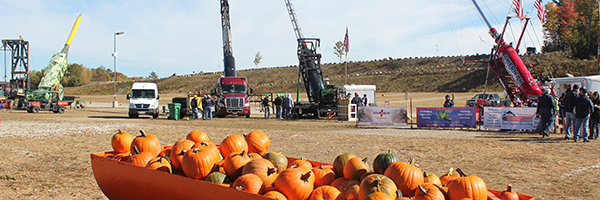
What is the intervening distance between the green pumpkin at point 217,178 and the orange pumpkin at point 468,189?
2254 mm

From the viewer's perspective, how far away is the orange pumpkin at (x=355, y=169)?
12.9 feet

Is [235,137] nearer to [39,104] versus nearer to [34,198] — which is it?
[34,198]

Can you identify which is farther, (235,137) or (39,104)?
(39,104)

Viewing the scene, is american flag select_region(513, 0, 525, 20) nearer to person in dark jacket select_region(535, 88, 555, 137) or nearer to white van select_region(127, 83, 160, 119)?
person in dark jacket select_region(535, 88, 555, 137)

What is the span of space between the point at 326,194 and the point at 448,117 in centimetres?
1448

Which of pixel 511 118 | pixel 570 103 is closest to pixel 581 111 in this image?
pixel 570 103

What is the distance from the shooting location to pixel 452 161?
29.0 feet

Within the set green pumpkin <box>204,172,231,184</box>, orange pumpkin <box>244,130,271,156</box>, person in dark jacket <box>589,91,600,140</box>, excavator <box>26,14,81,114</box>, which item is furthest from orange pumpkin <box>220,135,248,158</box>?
excavator <box>26,14,81,114</box>

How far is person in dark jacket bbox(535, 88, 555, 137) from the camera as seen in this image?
489 inches

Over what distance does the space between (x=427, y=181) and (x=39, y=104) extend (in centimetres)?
3518

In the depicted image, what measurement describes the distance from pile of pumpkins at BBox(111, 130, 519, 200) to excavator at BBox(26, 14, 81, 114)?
104 feet

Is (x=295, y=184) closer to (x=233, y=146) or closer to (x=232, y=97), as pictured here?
(x=233, y=146)

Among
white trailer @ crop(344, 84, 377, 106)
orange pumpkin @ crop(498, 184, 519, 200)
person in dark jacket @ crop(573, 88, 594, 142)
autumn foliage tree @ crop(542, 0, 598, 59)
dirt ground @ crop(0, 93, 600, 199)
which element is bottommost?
dirt ground @ crop(0, 93, 600, 199)

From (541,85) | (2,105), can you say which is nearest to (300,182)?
(541,85)
